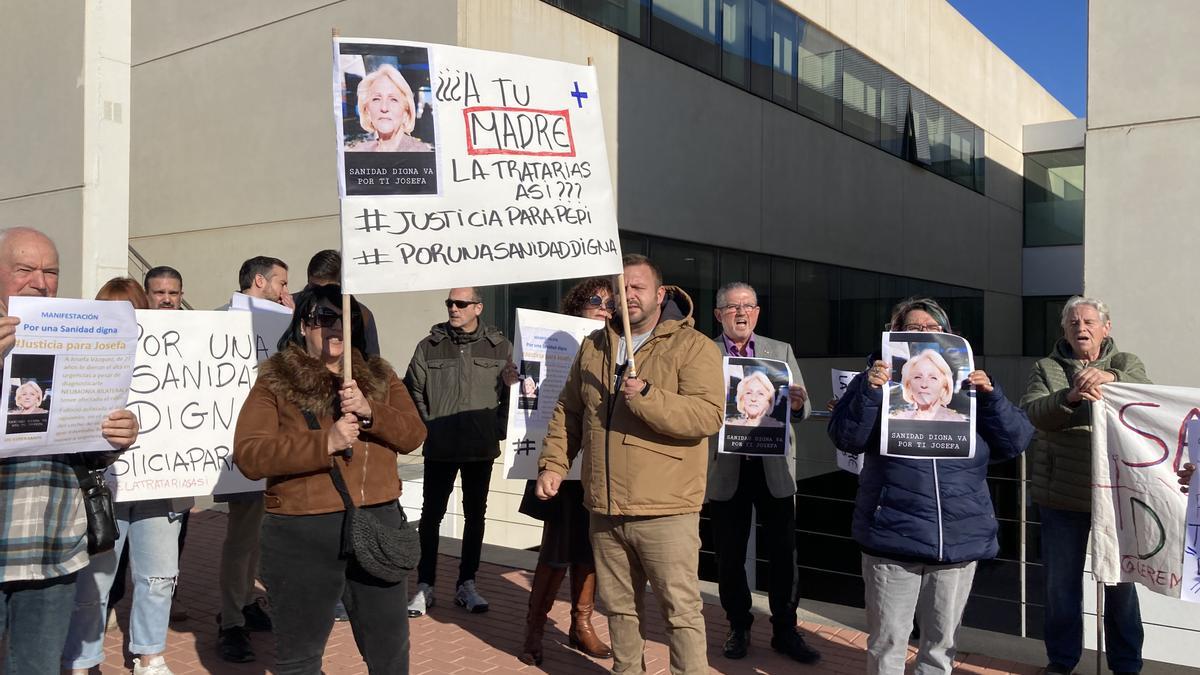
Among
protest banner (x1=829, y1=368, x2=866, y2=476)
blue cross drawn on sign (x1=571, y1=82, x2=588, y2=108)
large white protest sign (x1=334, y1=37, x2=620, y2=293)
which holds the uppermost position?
blue cross drawn on sign (x1=571, y1=82, x2=588, y2=108)

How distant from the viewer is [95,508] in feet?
11.6

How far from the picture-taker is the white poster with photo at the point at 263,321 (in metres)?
5.34

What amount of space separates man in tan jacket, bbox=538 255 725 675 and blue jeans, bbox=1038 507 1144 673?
80.4 inches

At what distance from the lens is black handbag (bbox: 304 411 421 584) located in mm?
3408

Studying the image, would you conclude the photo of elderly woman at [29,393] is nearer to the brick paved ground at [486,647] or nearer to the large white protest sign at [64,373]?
the large white protest sign at [64,373]

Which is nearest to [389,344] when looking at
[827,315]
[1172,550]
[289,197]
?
[289,197]

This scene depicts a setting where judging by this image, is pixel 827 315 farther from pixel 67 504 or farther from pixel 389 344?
pixel 67 504

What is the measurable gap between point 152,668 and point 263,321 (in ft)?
6.38

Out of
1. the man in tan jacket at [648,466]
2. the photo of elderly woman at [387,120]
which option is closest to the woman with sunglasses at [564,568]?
the man in tan jacket at [648,466]

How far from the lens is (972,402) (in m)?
3.91

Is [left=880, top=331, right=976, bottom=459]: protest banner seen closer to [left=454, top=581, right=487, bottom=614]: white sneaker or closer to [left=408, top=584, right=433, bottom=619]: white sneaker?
[left=454, top=581, right=487, bottom=614]: white sneaker

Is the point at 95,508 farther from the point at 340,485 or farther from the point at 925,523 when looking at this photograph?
the point at 925,523

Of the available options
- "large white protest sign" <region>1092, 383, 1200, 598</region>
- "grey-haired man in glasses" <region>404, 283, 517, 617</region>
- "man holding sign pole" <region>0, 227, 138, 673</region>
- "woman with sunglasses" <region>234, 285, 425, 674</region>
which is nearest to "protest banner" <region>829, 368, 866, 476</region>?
"large white protest sign" <region>1092, 383, 1200, 598</region>

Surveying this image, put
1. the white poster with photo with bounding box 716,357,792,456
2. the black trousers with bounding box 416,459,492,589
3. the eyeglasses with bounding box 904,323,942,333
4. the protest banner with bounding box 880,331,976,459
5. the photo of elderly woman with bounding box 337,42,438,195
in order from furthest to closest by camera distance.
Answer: the black trousers with bounding box 416,459,492,589
the white poster with photo with bounding box 716,357,792,456
the eyeglasses with bounding box 904,323,942,333
the protest banner with bounding box 880,331,976,459
the photo of elderly woman with bounding box 337,42,438,195
